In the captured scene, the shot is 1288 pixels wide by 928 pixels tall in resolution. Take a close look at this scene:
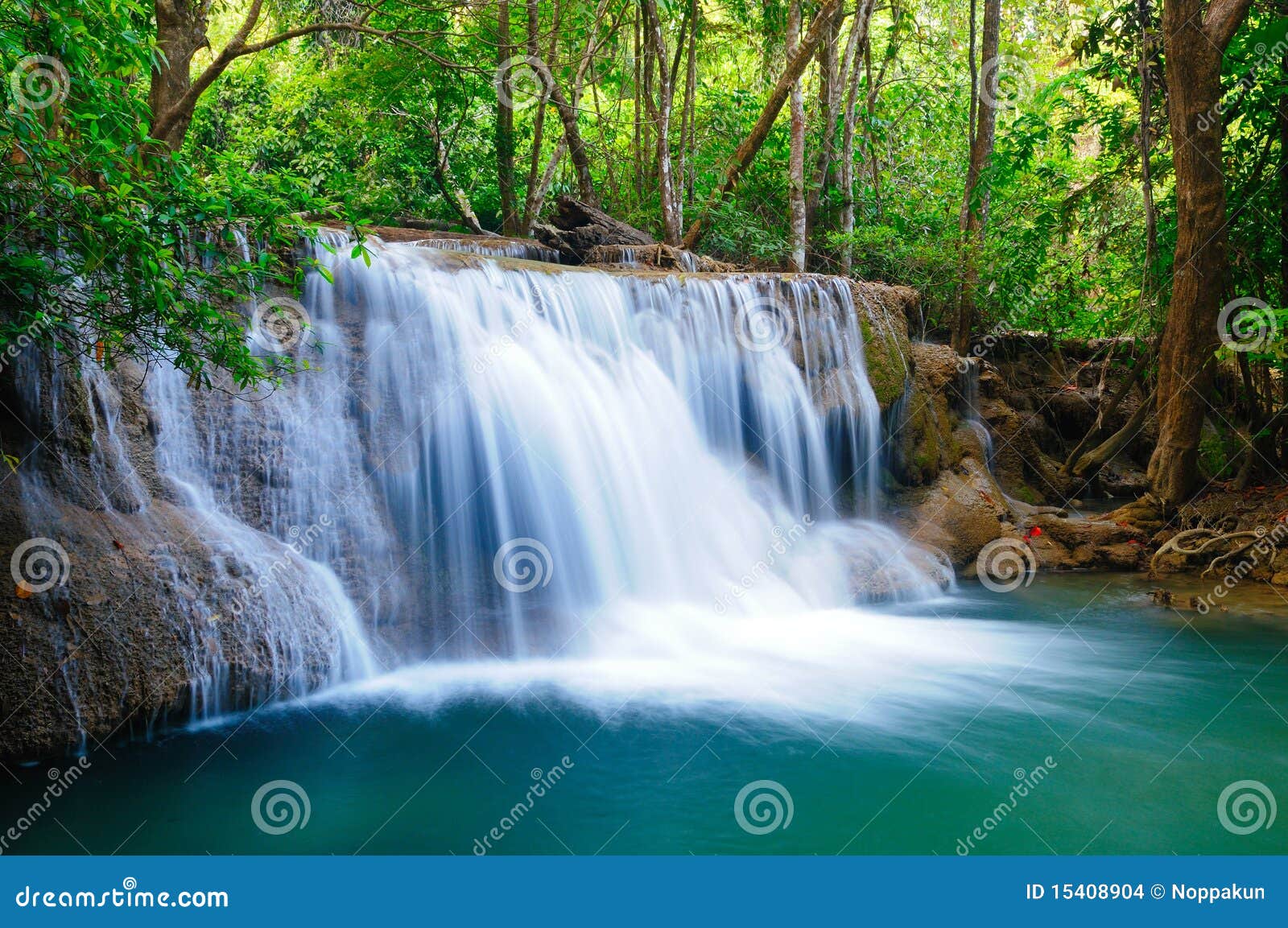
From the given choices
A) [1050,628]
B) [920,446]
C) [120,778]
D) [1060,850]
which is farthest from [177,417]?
[920,446]

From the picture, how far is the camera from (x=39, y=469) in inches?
209

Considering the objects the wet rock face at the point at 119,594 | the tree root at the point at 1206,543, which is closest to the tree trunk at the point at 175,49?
the wet rock face at the point at 119,594

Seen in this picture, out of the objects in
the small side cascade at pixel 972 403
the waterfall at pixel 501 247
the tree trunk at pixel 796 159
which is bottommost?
the small side cascade at pixel 972 403

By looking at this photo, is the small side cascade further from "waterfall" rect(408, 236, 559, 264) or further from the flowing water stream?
"waterfall" rect(408, 236, 559, 264)

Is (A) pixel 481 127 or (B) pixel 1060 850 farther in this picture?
(A) pixel 481 127

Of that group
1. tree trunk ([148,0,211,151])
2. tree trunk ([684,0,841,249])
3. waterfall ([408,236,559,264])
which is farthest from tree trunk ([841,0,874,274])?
tree trunk ([148,0,211,151])

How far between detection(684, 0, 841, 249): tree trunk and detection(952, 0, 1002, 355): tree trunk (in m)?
2.22

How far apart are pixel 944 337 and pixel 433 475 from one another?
374 inches

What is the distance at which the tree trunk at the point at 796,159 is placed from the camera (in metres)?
12.4

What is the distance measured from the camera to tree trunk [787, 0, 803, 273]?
1240cm

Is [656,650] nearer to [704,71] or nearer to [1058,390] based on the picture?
[1058,390]

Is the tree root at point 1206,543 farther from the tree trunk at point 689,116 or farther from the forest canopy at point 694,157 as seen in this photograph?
the tree trunk at point 689,116

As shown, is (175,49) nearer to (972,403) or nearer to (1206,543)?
(972,403)

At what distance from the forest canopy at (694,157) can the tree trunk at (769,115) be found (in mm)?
49
